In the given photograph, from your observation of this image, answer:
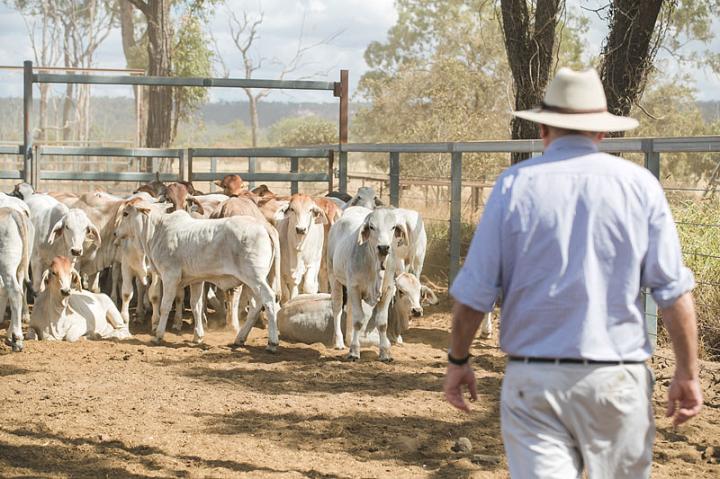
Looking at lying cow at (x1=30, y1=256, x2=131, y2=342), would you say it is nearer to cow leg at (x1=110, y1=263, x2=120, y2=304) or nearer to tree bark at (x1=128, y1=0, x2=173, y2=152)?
cow leg at (x1=110, y1=263, x2=120, y2=304)

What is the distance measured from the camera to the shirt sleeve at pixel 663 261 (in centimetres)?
384

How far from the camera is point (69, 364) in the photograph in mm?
10016

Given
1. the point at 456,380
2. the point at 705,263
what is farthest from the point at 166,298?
the point at 456,380

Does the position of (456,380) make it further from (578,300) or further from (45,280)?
(45,280)

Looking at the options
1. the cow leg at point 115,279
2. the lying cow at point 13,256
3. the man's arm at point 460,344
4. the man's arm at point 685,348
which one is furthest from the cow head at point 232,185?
the man's arm at point 685,348

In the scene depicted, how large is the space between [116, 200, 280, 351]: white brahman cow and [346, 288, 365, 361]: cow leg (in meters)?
0.83

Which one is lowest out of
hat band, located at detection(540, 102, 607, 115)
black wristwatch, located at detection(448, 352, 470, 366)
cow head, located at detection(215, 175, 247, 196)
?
black wristwatch, located at detection(448, 352, 470, 366)

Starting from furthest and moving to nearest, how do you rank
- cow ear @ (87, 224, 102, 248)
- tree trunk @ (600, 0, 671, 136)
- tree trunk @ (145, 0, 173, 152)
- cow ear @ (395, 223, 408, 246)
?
1. tree trunk @ (145, 0, 173, 152)
2. cow ear @ (87, 224, 102, 248)
3. tree trunk @ (600, 0, 671, 136)
4. cow ear @ (395, 223, 408, 246)

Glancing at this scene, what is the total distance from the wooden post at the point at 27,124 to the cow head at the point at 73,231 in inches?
155

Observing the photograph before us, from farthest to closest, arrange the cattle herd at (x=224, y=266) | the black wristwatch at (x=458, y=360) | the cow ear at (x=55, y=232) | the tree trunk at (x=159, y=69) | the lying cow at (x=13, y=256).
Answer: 1. the tree trunk at (x=159, y=69)
2. the cow ear at (x=55, y=232)
3. the lying cow at (x=13, y=256)
4. the cattle herd at (x=224, y=266)
5. the black wristwatch at (x=458, y=360)

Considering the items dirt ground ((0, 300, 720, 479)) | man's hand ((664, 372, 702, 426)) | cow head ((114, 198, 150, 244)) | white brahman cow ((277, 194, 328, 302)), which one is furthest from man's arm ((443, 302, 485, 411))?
cow head ((114, 198, 150, 244))

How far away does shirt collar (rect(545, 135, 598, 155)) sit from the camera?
13.0 ft

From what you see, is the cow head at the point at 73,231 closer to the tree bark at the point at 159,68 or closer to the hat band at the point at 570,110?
the hat band at the point at 570,110

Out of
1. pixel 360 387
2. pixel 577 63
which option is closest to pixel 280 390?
pixel 360 387
